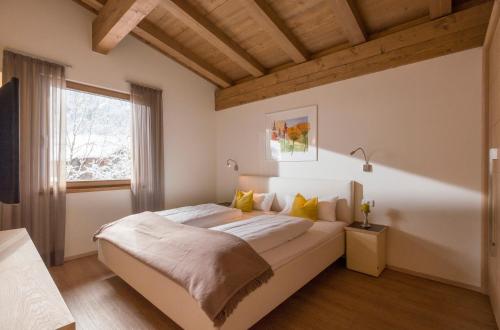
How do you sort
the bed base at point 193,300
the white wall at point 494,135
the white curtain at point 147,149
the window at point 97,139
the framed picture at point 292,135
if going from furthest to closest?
the white curtain at point 147,149 < the framed picture at point 292,135 < the window at point 97,139 < the white wall at point 494,135 < the bed base at point 193,300

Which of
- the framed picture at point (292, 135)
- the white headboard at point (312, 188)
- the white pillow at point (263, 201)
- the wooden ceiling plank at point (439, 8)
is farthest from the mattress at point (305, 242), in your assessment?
the wooden ceiling plank at point (439, 8)

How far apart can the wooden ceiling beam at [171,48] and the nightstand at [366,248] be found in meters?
3.38

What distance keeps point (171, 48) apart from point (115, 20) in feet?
3.30

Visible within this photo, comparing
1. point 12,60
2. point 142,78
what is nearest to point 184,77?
point 142,78

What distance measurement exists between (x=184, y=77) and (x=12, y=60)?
2.30 m

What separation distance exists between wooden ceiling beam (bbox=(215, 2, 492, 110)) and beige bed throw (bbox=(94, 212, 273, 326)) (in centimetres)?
259

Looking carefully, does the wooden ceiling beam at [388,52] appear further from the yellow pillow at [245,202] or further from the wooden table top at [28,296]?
the wooden table top at [28,296]

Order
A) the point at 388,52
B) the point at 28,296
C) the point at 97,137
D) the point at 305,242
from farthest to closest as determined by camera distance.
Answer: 1. the point at 97,137
2. the point at 388,52
3. the point at 305,242
4. the point at 28,296

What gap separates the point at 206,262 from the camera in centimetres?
163

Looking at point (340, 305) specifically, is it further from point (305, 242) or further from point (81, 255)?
point (81, 255)

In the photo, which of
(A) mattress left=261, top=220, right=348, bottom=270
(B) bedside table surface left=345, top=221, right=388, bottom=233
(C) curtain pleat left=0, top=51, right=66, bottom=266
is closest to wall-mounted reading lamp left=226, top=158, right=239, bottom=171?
(A) mattress left=261, top=220, right=348, bottom=270

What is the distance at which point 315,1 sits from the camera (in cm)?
273

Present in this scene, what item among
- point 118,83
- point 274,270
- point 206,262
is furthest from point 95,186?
point 274,270

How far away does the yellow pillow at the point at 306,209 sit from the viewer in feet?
10.1
